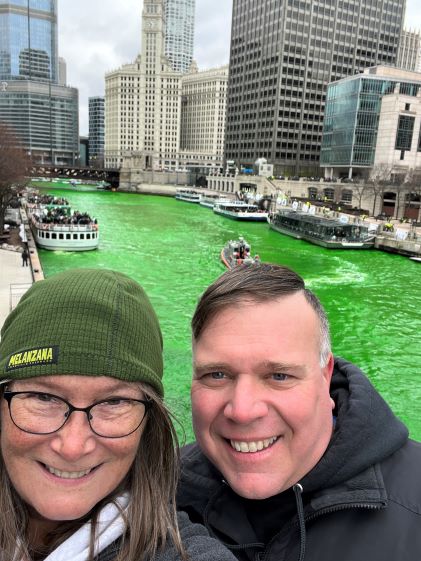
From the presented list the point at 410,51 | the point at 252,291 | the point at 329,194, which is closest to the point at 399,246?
the point at 252,291

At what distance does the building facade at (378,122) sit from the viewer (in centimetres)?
8119

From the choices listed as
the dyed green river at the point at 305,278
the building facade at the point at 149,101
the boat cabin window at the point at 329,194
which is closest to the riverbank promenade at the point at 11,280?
the dyed green river at the point at 305,278

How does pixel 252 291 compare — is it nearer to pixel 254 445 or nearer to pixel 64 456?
pixel 254 445

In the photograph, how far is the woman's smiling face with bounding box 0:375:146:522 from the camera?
1.72 m

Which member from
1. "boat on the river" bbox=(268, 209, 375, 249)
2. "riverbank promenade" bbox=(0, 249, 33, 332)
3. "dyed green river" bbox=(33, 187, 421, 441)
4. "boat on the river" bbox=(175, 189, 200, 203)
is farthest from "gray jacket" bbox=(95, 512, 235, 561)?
"boat on the river" bbox=(175, 189, 200, 203)

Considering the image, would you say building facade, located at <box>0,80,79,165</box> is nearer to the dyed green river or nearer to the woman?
the dyed green river

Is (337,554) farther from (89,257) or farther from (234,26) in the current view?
(234,26)

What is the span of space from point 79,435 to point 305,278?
31.8 metres

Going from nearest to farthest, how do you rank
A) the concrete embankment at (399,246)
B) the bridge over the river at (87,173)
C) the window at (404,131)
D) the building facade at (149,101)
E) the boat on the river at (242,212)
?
the concrete embankment at (399,246), the boat on the river at (242,212), the window at (404,131), the bridge over the river at (87,173), the building facade at (149,101)

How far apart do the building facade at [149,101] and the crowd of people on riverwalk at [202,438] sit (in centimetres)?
18470

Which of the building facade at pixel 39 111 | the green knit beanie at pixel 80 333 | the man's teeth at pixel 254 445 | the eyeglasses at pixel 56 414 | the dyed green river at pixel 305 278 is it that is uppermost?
the building facade at pixel 39 111

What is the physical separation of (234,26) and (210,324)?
156085 millimetres

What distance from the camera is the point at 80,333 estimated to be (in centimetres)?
177

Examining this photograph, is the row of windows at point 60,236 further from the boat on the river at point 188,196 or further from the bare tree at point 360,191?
the boat on the river at point 188,196
